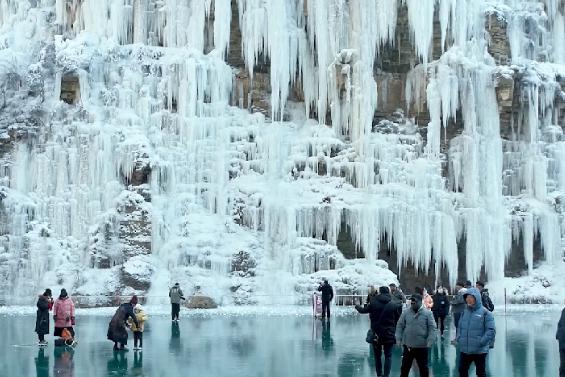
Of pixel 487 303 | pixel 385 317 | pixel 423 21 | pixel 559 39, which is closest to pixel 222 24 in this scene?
pixel 423 21

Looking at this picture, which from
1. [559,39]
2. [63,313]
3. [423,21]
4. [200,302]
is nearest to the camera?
[63,313]

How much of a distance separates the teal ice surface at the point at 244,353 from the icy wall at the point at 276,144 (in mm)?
10168

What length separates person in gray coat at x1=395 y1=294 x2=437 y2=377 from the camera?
10797mm

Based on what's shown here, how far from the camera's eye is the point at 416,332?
35.5 feet

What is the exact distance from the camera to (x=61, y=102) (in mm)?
36875

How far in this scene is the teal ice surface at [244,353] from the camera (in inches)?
545

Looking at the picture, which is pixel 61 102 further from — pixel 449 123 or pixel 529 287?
pixel 529 287

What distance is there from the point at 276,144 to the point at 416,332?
2677 cm

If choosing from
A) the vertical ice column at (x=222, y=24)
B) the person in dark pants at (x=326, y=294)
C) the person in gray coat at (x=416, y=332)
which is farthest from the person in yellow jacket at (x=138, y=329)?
the vertical ice column at (x=222, y=24)

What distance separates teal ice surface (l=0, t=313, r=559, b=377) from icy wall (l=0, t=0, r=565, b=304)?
33.4 ft

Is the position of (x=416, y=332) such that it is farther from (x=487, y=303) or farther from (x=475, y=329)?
(x=487, y=303)

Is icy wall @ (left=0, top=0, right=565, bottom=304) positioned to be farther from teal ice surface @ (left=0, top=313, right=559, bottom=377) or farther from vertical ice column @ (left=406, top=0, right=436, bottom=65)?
teal ice surface @ (left=0, top=313, right=559, bottom=377)

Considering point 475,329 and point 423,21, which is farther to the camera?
point 423,21

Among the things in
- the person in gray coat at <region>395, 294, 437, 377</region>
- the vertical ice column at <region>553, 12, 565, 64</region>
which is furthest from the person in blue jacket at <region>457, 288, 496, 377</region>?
the vertical ice column at <region>553, 12, 565, 64</region>
